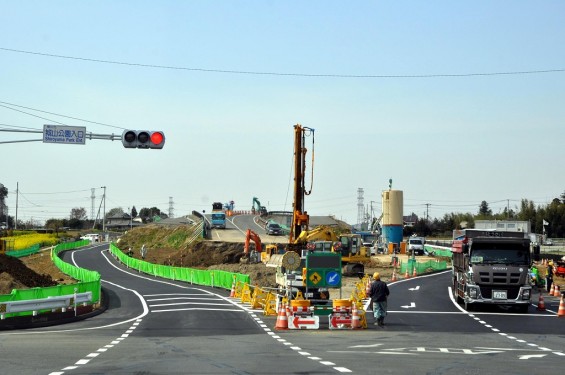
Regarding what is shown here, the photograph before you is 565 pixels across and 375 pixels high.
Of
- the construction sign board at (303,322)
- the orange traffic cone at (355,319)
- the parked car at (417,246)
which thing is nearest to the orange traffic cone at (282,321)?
the construction sign board at (303,322)

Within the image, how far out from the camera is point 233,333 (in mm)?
25344

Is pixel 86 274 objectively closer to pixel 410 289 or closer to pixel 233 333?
pixel 410 289

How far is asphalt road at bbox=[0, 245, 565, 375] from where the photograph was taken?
16.2 metres

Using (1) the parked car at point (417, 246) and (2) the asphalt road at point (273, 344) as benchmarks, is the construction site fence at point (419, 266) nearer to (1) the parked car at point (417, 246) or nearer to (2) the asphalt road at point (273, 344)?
(1) the parked car at point (417, 246)

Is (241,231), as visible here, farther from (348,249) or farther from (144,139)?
(144,139)

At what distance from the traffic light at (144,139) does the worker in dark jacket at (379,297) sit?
809 centimetres

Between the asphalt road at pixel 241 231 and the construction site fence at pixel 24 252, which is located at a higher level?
the asphalt road at pixel 241 231

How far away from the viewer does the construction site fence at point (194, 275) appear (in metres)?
50.3

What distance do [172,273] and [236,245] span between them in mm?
27339

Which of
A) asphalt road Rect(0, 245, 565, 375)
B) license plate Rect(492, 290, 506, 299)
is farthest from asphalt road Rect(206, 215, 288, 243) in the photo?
asphalt road Rect(0, 245, 565, 375)

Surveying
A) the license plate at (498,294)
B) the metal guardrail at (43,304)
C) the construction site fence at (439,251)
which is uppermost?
the construction site fence at (439,251)

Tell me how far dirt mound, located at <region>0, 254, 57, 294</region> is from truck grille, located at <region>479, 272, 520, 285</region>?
71.5 ft

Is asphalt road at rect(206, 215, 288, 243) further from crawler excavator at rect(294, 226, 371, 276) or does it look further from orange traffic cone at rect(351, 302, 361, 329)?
orange traffic cone at rect(351, 302, 361, 329)

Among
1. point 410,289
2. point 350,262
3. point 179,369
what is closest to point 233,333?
point 179,369
